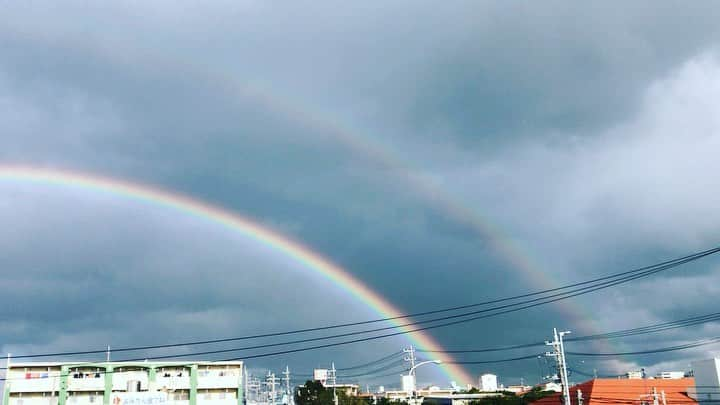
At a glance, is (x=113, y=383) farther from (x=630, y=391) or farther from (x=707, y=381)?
(x=707, y=381)

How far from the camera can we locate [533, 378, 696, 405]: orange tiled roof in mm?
85625

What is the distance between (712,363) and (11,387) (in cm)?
9528

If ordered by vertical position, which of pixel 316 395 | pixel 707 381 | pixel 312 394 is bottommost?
pixel 707 381

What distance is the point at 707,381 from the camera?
7619 cm

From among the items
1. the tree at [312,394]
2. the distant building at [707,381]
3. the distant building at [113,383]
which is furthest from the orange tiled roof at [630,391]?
the tree at [312,394]

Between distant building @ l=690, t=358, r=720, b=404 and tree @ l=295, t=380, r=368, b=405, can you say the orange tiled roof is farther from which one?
tree @ l=295, t=380, r=368, b=405

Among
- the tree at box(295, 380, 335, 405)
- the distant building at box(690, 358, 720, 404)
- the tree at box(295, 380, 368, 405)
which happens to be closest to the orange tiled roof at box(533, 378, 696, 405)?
the distant building at box(690, 358, 720, 404)

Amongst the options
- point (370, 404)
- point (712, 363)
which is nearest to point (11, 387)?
point (370, 404)

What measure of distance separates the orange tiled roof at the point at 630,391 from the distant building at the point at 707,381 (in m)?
4.75

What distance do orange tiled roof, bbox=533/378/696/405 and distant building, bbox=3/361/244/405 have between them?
5410cm

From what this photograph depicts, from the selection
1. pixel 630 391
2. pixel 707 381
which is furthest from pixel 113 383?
pixel 707 381

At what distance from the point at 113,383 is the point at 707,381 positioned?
8269cm

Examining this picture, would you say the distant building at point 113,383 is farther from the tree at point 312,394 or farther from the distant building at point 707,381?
the distant building at point 707,381

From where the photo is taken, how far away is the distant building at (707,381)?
7388cm
